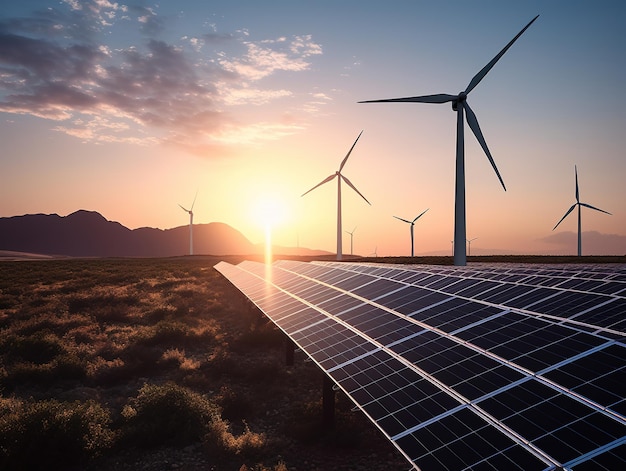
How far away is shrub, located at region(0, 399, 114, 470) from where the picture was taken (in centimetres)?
1675

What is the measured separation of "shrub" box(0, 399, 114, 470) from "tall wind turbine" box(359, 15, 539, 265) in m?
36.8

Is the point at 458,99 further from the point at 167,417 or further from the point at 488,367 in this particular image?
the point at 167,417

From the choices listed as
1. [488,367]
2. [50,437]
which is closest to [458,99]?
[488,367]

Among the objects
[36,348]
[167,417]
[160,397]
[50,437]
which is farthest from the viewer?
[36,348]

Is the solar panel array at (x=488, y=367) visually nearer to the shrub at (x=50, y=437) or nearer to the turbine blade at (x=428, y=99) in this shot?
the shrub at (x=50, y=437)

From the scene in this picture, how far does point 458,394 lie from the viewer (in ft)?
39.4

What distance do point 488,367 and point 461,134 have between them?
3802cm

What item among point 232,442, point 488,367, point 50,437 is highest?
point 488,367

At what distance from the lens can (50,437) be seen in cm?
1739

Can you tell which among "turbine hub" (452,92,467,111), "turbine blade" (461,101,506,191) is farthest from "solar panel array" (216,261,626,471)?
"turbine hub" (452,92,467,111)

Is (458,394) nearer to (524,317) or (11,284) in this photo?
(524,317)

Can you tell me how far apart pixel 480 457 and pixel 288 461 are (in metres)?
10.2

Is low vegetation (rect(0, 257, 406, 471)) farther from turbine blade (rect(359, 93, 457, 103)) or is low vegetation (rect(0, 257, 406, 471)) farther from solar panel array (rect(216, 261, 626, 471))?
turbine blade (rect(359, 93, 457, 103))

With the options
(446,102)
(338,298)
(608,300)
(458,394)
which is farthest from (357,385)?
(446,102)
